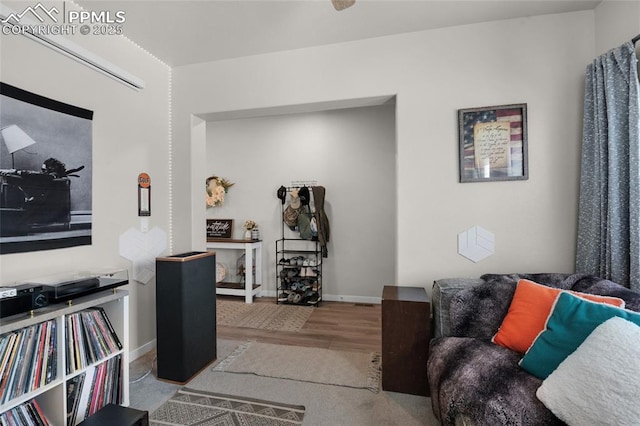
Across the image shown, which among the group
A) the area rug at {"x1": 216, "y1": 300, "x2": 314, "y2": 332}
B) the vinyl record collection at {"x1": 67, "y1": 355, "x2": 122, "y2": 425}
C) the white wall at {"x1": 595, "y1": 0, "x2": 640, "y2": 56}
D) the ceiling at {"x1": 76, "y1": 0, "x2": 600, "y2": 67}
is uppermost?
the ceiling at {"x1": 76, "y1": 0, "x2": 600, "y2": 67}

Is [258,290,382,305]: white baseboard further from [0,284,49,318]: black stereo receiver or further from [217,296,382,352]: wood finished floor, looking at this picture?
[0,284,49,318]: black stereo receiver

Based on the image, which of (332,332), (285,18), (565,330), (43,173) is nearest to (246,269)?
(332,332)

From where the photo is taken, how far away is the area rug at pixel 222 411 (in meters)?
1.78

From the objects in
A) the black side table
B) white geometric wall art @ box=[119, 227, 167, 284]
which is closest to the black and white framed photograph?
white geometric wall art @ box=[119, 227, 167, 284]

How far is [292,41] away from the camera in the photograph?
Answer: 2.56m

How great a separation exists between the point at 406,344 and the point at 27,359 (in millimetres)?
2084

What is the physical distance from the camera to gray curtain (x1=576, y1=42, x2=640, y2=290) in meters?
1.75

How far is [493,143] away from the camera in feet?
7.51

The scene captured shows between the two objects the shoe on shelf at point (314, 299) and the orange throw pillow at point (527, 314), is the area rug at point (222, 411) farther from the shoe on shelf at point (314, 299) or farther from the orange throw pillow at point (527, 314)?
the shoe on shelf at point (314, 299)

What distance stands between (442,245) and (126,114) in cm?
282

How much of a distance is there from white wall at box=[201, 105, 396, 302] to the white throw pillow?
280 cm

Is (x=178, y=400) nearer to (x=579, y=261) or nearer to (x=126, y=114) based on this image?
(x=126, y=114)

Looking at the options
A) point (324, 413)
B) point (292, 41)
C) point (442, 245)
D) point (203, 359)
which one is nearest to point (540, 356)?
point (442, 245)

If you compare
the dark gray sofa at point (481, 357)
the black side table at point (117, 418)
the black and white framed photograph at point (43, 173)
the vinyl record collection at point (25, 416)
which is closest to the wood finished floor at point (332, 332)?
the dark gray sofa at point (481, 357)
